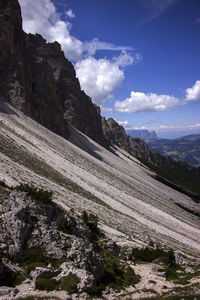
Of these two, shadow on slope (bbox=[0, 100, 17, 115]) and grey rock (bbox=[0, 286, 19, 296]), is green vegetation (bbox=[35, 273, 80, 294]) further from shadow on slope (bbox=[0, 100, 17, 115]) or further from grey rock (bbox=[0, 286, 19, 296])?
shadow on slope (bbox=[0, 100, 17, 115])

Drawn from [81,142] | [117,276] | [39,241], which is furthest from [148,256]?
[81,142]

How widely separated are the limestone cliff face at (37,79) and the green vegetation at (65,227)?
59028mm

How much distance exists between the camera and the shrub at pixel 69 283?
38.4 feet

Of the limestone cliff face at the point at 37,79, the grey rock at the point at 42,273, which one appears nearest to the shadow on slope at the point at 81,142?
the limestone cliff face at the point at 37,79

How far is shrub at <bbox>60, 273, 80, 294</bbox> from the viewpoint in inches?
461

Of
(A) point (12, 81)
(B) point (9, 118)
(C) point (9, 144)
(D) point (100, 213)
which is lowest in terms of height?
(D) point (100, 213)

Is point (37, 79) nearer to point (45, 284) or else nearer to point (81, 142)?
point (81, 142)

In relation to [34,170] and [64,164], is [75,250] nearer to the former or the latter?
[34,170]

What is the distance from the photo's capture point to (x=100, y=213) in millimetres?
31391

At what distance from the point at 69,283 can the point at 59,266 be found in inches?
66.0

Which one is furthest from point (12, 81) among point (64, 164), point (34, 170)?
point (34, 170)

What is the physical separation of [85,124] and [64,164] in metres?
85.7

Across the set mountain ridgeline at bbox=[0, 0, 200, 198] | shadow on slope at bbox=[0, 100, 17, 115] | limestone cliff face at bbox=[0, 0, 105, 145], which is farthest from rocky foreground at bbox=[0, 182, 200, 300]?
limestone cliff face at bbox=[0, 0, 105, 145]

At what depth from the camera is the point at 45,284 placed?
11.6 metres
